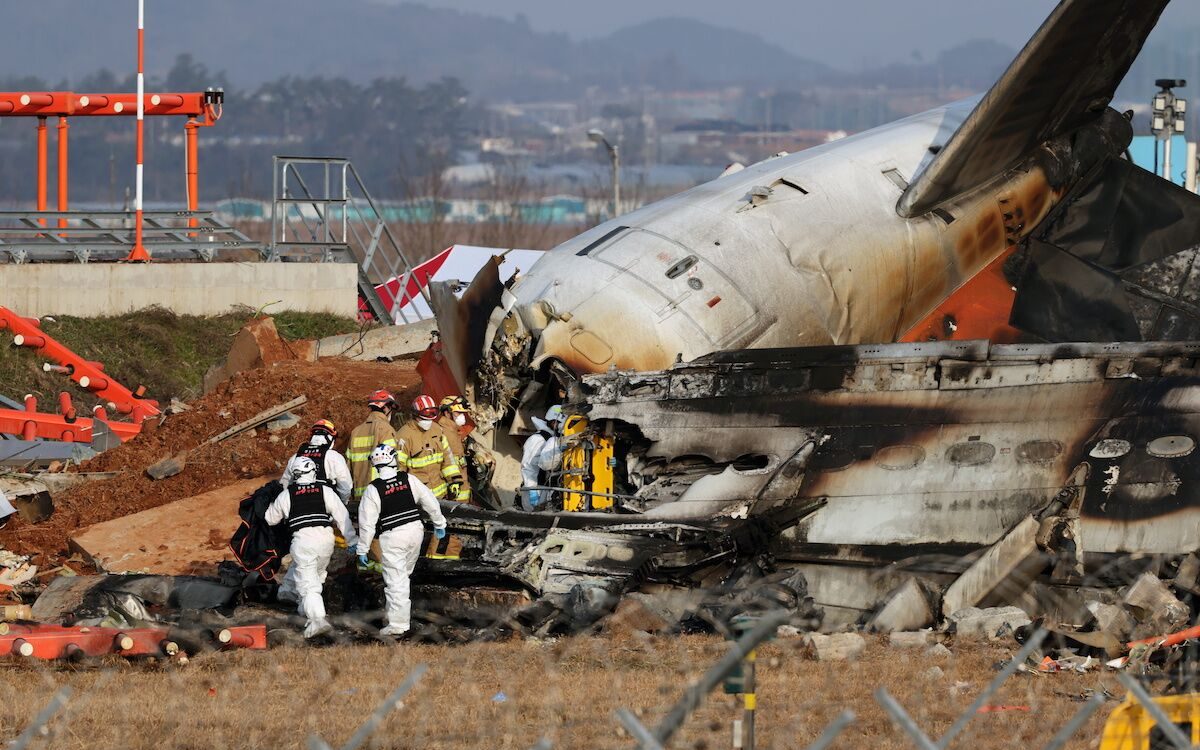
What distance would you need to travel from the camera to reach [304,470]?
48.2 ft

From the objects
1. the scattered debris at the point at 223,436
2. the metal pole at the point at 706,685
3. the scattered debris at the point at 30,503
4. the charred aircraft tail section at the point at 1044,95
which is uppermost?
the charred aircraft tail section at the point at 1044,95

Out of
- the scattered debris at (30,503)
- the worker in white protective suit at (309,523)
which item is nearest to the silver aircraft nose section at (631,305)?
the worker in white protective suit at (309,523)

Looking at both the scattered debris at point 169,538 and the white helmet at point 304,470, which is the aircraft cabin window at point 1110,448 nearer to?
the white helmet at point 304,470

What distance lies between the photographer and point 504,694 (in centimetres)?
1138

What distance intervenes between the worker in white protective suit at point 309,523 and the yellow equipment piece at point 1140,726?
8.12 meters

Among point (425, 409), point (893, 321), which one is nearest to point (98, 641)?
point (425, 409)

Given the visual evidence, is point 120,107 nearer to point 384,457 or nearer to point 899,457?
point 384,457

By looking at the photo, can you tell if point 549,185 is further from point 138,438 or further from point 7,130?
point 138,438

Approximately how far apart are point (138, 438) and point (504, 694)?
1317 cm

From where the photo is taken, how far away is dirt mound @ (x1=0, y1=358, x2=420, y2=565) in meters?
20.4

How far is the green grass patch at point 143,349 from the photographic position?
28344 mm

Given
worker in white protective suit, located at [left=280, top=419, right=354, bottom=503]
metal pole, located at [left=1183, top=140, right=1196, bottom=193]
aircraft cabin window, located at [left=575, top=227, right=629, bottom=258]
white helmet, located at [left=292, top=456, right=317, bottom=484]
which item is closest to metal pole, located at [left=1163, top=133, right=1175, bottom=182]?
metal pole, located at [left=1183, top=140, right=1196, bottom=193]

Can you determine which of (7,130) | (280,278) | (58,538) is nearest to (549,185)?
(7,130)

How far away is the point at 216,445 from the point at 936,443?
415 inches
